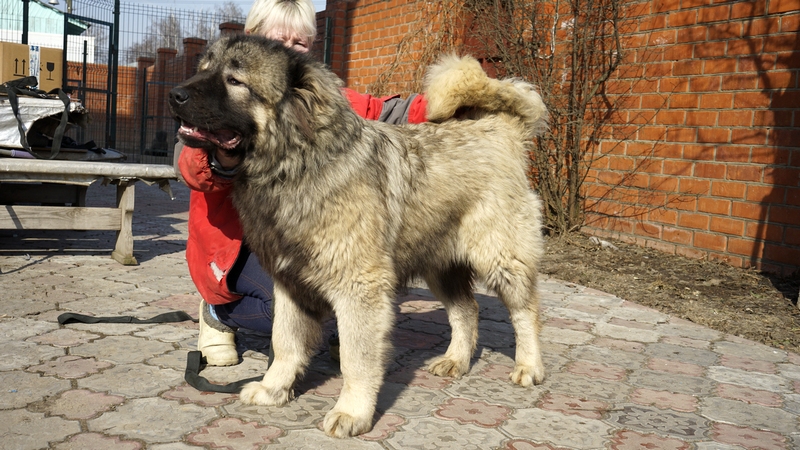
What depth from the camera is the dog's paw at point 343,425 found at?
2.79m

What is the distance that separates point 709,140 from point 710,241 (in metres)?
0.94

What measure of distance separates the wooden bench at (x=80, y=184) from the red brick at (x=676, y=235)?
4.71 meters

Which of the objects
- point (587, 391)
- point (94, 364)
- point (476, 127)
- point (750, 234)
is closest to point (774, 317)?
point (750, 234)

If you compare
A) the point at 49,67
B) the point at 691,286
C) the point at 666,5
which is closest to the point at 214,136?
the point at 691,286

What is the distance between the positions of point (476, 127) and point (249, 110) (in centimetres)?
151

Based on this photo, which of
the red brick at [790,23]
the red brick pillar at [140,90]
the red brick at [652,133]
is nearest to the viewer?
the red brick at [790,23]

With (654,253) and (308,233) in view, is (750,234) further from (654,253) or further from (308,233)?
(308,233)

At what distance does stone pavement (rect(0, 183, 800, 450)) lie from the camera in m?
2.82

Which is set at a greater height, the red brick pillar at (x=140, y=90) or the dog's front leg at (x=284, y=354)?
the red brick pillar at (x=140, y=90)

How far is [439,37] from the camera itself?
888cm

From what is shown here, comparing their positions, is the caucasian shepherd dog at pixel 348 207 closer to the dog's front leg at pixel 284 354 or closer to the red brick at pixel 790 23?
the dog's front leg at pixel 284 354

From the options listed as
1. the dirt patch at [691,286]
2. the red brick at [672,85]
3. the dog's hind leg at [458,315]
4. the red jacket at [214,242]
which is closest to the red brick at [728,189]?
the dirt patch at [691,286]

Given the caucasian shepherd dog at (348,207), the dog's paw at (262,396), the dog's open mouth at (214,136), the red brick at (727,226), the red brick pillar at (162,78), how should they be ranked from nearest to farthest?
the dog's open mouth at (214,136), the caucasian shepherd dog at (348,207), the dog's paw at (262,396), the red brick at (727,226), the red brick pillar at (162,78)

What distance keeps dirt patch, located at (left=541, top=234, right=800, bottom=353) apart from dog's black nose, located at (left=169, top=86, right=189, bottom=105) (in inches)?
159
